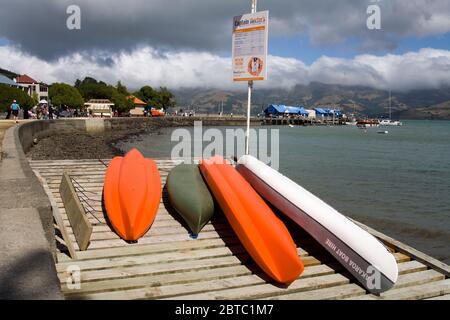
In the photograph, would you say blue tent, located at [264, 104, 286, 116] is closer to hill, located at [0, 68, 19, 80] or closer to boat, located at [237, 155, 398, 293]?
hill, located at [0, 68, 19, 80]

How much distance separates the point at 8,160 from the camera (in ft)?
27.1

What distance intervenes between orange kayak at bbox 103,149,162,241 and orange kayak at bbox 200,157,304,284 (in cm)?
104

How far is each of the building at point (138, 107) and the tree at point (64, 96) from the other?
24835 mm

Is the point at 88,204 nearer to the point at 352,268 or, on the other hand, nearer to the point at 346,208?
the point at 352,268

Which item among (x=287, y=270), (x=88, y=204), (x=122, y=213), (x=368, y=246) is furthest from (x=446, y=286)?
(x=88, y=204)

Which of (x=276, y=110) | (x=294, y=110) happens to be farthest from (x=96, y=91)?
(x=294, y=110)

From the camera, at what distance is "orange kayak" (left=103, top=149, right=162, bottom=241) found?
5727mm

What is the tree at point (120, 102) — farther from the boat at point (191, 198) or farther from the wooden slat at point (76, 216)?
the boat at point (191, 198)

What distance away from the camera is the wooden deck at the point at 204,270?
4461 mm

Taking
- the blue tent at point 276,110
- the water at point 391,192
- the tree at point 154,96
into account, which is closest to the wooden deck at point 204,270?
the water at point 391,192

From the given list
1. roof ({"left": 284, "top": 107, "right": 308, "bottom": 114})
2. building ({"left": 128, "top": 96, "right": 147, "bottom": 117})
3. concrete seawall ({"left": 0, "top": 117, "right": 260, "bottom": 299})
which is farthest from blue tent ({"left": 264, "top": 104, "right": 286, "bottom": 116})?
concrete seawall ({"left": 0, "top": 117, "right": 260, "bottom": 299})

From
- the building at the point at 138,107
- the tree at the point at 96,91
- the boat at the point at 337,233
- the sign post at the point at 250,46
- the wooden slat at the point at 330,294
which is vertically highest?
the tree at the point at 96,91

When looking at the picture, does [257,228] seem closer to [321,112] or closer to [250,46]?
[250,46]
